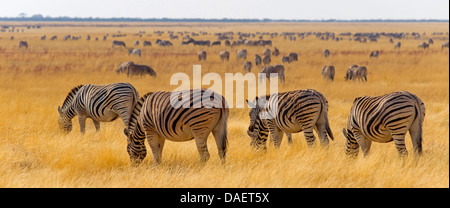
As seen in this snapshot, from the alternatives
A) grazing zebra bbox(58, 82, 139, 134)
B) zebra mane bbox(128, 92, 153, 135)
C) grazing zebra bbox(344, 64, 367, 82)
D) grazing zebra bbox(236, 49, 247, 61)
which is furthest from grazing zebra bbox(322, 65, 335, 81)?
zebra mane bbox(128, 92, 153, 135)

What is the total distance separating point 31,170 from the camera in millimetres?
6688

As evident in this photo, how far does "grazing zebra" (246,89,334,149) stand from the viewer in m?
7.26

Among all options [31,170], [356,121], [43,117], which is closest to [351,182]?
[356,121]

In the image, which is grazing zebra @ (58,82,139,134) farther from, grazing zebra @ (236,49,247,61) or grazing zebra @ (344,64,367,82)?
grazing zebra @ (236,49,247,61)

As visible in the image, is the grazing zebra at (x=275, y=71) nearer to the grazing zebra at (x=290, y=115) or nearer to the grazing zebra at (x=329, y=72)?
the grazing zebra at (x=329, y=72)

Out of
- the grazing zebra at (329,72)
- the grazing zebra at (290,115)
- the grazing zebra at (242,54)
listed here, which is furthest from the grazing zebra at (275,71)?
the grazing zebra at (290,115)

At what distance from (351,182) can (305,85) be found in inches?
513

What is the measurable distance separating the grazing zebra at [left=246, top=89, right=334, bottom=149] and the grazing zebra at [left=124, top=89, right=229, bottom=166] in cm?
123

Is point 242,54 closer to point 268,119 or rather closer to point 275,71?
point 275,71

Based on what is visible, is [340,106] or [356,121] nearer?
[356,121]

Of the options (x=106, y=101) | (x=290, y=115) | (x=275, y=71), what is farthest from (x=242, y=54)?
(x=290, y=115)

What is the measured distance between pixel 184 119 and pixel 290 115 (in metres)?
1.81

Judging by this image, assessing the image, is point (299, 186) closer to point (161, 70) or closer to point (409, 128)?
point (409, 128)

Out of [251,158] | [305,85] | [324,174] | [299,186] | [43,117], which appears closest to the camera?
[299,186]
